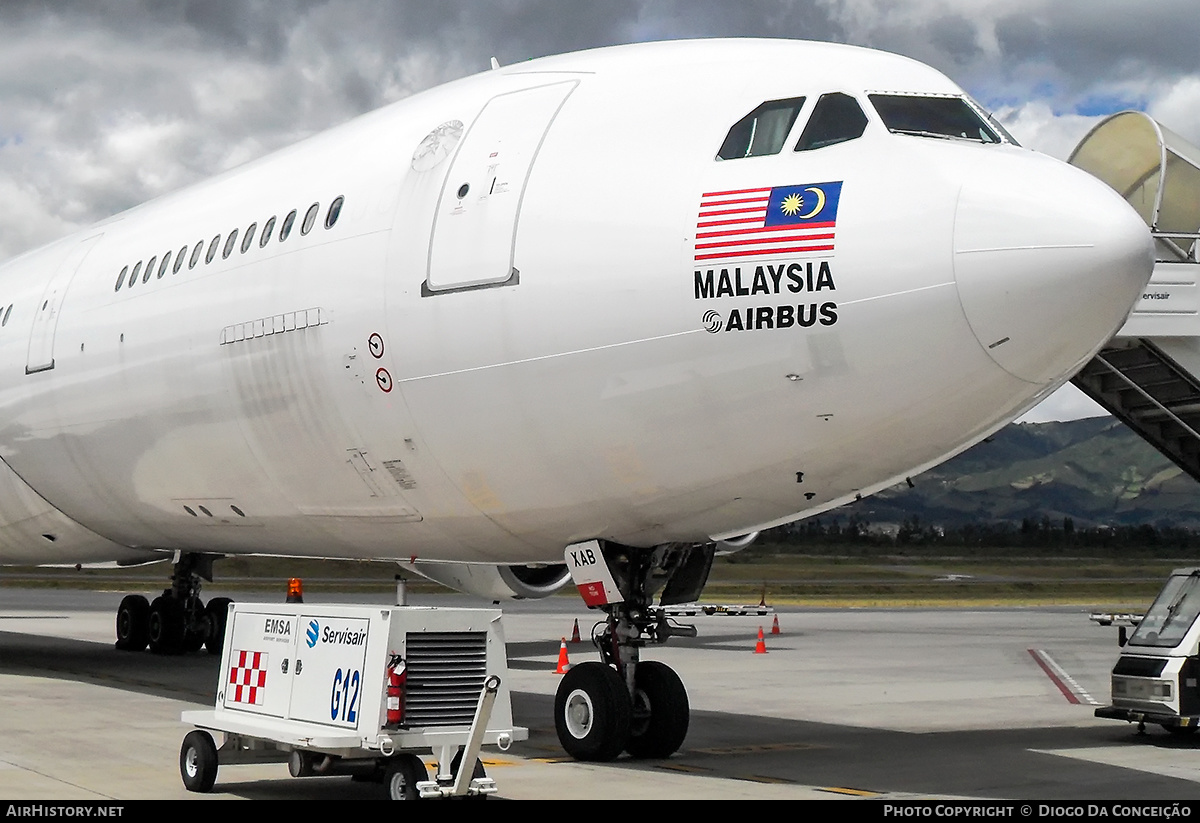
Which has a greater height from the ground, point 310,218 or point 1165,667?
point 310,218

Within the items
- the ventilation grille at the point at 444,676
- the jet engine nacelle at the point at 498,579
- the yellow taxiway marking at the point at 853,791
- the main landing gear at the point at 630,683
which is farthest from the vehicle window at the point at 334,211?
the yellow taxiway marking at the point at 853,791

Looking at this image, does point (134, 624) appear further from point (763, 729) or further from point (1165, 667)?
point (1165, 667)

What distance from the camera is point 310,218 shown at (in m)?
12.4

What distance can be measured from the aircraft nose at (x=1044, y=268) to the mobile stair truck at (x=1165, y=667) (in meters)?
5.43

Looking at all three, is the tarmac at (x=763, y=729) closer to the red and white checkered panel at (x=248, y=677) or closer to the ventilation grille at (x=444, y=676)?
the red and white checkered panel at (x=248, y=677)

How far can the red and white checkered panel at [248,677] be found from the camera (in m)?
10.2

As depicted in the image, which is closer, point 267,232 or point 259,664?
point 259,664

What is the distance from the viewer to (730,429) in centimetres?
955

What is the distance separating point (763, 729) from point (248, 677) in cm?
559

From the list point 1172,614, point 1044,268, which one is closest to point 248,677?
point 1044,268

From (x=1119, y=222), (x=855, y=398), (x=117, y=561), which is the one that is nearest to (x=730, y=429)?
(x=855, y=398)

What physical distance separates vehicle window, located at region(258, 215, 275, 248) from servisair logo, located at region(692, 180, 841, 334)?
4.86m

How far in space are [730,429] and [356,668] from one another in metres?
2.79

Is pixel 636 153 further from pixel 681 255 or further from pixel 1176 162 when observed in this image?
pixel 1176 162
